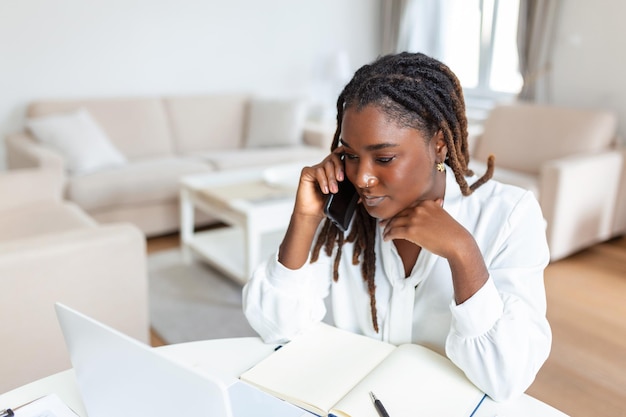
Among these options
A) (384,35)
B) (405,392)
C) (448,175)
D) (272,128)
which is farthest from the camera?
(384,35)

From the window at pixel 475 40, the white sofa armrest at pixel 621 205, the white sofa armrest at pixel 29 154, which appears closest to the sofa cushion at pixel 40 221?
the white sofa armrest at pixel 29 154

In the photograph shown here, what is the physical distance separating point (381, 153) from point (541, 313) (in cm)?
36

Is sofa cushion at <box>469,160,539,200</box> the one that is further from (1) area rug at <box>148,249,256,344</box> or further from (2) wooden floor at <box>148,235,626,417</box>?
(1) area rug at <box>148,249,256,344</box>

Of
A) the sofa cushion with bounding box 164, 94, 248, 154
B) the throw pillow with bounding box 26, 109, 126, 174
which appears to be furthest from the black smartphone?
the sofa cushion with bounding box 164, 94, 248, 154

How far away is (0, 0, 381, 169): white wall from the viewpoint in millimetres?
3678

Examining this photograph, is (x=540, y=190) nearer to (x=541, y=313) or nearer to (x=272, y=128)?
(x=272, y=128)

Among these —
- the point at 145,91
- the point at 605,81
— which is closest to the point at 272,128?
the point at 145,91

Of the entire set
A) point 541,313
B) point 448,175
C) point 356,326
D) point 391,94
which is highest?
point 391,94

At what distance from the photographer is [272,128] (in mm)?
4121

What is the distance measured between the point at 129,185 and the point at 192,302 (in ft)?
3.32

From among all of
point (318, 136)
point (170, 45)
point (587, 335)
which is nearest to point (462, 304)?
point (587, 335)

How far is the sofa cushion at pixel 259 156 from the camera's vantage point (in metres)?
3.68

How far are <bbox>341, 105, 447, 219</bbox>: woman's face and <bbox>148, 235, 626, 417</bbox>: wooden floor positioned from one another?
1155mm

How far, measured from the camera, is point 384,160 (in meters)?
0.88
